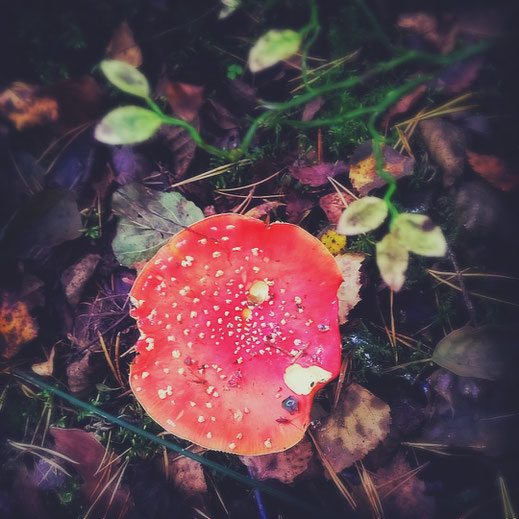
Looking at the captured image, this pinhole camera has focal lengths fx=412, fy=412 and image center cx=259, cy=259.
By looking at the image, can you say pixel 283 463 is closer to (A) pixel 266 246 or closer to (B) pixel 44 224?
(A) pixel 266 246

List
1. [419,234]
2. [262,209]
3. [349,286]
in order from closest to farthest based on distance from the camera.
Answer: [419,234] → [349,286] → [262,209]

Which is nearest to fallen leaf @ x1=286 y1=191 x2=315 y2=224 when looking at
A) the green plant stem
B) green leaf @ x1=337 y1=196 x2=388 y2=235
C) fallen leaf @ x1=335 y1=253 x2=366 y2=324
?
fallen leaf @ x1=335 y1=253 x2=366 y2=324

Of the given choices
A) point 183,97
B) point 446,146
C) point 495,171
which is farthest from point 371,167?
point 183,97

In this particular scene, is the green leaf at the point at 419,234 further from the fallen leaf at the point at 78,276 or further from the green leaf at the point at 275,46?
the fallen leaf at the point at 78,276

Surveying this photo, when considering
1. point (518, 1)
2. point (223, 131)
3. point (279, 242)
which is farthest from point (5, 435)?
point (518, 1)

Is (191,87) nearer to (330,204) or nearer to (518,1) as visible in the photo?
(330,204)

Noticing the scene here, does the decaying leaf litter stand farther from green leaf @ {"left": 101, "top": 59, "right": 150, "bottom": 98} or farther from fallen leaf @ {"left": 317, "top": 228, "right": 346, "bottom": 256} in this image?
green leaf @ {"left": 101, "top": 59, "right": 150, "bottom": 98}
